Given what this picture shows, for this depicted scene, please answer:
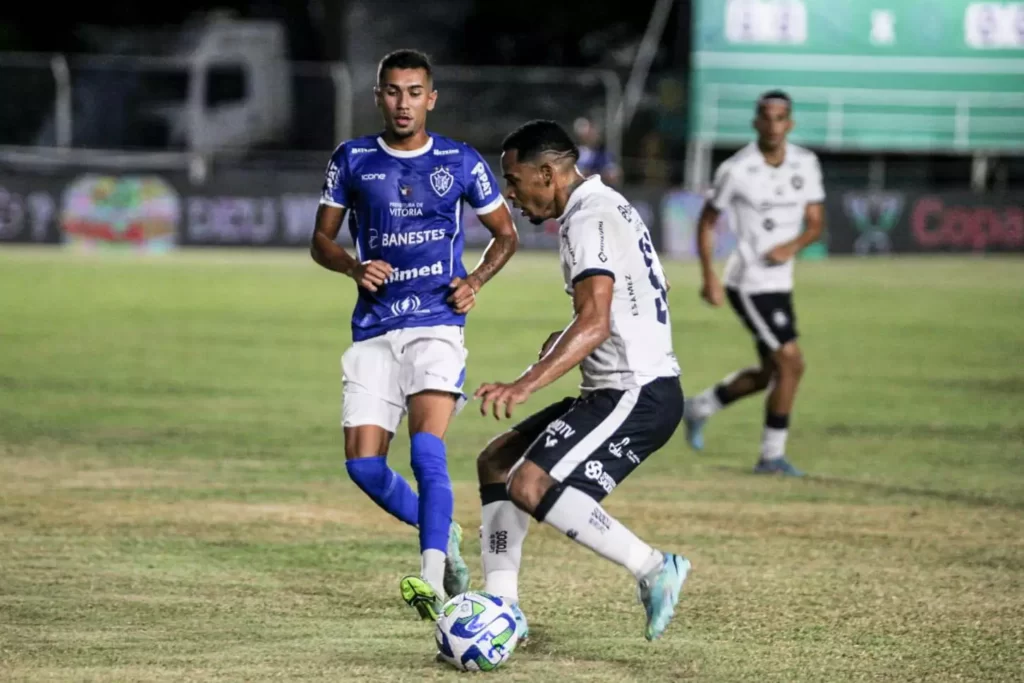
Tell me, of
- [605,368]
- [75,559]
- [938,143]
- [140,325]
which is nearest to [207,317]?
[140,325]

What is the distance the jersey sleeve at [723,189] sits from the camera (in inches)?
454

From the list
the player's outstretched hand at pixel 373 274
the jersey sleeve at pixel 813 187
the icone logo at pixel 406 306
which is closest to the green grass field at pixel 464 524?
the icone logo at pixel 406 306

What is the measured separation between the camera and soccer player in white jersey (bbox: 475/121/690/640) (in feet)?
20.4

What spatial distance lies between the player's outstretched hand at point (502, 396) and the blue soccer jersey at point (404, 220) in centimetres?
146

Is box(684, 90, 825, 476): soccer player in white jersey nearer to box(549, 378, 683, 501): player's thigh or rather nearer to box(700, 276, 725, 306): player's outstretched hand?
box(700, 276, 725, 306): player's outstretched hand

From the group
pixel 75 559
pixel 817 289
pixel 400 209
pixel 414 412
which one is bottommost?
pixel 817 289

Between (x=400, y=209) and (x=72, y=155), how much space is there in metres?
26.5

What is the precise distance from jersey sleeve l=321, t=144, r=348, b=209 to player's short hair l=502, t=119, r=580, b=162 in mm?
1214

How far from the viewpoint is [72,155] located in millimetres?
32656

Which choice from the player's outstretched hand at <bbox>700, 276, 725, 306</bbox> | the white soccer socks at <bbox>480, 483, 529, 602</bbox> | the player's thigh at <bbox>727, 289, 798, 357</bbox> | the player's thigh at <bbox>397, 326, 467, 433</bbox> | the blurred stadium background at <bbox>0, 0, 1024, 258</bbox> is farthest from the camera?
the blurred stadium background at <bbox>0, 0, 1024, 258</bbox>

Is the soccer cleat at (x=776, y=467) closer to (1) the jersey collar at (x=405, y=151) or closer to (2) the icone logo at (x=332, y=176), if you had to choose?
(1) the jersey collar at (x=405, y=151)

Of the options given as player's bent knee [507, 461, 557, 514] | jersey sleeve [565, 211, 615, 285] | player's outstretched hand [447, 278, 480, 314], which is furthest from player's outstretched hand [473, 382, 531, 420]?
player's outstretched hand [447, 278, 480, 314]

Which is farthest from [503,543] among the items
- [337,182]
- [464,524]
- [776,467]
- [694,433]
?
[694,433]

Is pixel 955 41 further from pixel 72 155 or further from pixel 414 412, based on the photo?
pixel 414 412
